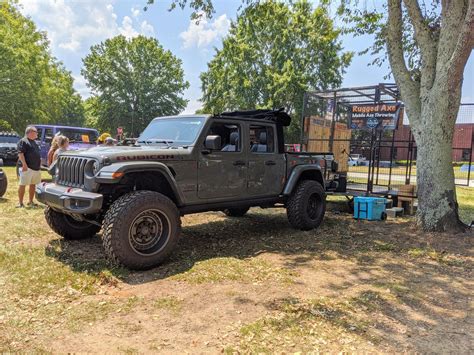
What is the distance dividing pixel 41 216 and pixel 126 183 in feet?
11.4

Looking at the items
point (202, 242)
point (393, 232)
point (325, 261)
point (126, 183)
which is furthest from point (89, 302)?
point (393, 232)

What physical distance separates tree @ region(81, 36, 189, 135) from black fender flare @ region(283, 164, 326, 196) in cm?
3441

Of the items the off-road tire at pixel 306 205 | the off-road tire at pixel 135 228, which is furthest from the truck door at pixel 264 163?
the off-road tire at pixel 135 228

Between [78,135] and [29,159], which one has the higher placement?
[78,135]

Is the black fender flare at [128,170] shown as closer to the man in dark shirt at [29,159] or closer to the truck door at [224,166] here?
the truck door at [224,166]

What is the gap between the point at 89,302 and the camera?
3758 mm

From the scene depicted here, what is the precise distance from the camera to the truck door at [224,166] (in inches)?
213

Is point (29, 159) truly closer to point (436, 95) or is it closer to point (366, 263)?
point (366, 263)

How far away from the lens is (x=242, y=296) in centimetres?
393

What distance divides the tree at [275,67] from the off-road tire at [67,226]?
73.7 feet

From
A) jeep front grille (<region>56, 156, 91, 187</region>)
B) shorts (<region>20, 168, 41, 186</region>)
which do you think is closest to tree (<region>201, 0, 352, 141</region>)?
shorts (<region>20, 168, 41, 186</region>)

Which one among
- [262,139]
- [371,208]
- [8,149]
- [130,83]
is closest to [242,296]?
[262,139]

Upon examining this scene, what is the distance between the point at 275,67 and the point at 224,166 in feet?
79.8

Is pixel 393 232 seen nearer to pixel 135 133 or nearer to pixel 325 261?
pixel 325 261
